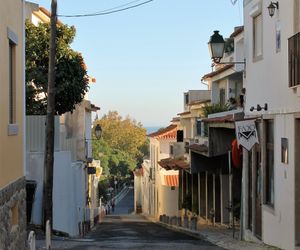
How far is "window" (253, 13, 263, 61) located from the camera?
52.3 feet

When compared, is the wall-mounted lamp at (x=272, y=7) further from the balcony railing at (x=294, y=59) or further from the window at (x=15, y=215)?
the window at (x=15, y=215)

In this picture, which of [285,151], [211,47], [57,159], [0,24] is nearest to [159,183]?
[57,159]

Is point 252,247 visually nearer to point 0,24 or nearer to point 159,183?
point 0,24

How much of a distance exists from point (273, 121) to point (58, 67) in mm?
12600

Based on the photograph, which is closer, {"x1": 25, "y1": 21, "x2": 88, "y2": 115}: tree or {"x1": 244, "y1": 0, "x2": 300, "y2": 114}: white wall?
{"x1": 244, "y1": 0, "x2": 300, "y2": 114}: white wall

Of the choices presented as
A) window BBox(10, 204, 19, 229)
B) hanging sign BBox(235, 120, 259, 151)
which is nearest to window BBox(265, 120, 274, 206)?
hanging sign BBox(235, 120, 259, 151)

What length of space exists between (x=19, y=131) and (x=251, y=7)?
749 cm

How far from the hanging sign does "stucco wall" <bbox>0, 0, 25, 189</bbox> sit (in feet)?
18.7

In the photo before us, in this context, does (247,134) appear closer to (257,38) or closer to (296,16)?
(257,38)

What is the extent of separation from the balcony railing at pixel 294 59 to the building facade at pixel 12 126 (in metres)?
5.05

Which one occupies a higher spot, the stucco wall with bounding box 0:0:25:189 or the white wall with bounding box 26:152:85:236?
the stucco wall with bounding box 0:0:25:189

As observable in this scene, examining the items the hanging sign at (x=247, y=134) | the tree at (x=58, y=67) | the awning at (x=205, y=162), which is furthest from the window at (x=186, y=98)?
the hanging sign at (x=247, y=134)

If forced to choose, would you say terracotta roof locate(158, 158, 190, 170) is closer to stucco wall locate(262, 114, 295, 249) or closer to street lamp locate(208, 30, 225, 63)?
street lamp locate(208, 30, 225, 63)

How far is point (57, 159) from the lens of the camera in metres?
22.7
